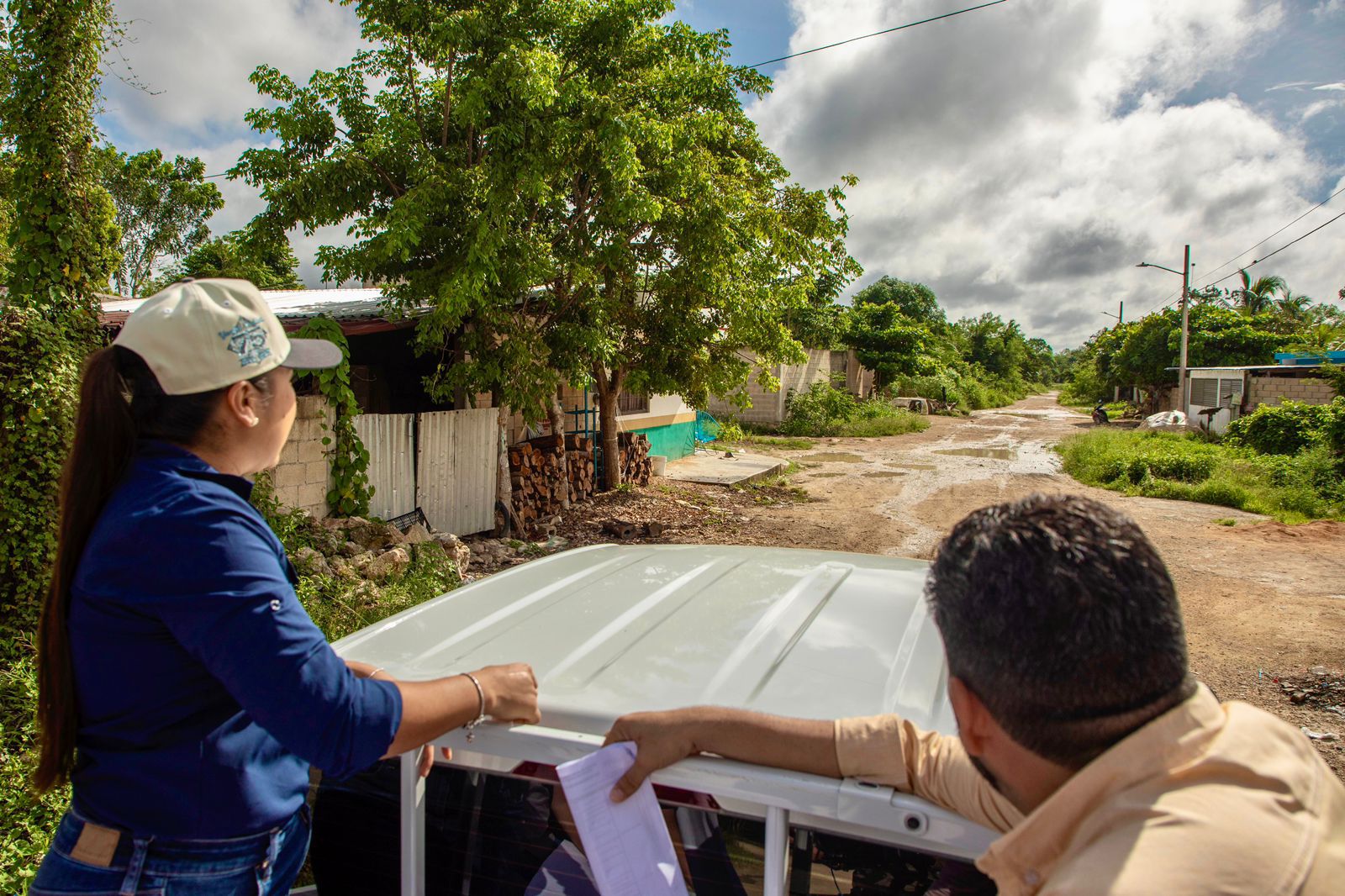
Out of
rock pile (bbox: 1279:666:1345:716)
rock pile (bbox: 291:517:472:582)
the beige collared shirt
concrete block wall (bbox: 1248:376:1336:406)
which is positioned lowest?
rock pile (bbox: 1279:666:1345:716)

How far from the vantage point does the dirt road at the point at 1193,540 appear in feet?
18.7

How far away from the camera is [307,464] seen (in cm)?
710

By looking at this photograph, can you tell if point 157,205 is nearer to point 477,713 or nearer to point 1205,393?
point 477,713

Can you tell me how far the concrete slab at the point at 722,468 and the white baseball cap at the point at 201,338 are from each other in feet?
40.0

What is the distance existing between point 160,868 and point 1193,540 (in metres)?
11.3

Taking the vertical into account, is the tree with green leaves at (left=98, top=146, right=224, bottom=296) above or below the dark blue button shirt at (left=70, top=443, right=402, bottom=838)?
above

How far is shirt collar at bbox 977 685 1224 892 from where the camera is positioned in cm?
77

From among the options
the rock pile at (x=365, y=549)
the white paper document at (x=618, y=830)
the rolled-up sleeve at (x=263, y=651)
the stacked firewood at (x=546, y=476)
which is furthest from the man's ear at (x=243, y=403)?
the stacked firewood at (x=546, y=476)

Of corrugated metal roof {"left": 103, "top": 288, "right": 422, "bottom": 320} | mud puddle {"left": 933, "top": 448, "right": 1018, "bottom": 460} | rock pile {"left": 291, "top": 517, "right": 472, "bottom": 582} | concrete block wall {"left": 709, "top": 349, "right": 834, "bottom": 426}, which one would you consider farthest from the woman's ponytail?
concrete block wall {"left": 709, "top": 349, "right": 834, "bottom": 426}

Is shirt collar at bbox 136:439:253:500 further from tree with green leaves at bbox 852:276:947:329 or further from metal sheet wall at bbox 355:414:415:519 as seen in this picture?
tree with green leaves at bbox 852:276:947:329

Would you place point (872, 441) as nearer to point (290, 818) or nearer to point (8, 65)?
point (8, 65)

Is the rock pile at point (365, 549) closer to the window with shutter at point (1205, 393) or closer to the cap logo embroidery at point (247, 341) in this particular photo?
the cap logo embroidery at point (247, 341)

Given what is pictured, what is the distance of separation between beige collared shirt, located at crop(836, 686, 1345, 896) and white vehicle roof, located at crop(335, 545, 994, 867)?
1.11 feet

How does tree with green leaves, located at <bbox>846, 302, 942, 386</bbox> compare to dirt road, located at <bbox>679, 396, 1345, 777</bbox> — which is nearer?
dirt road, located at <bbox>679, 396, 1345, 777</bbox>
